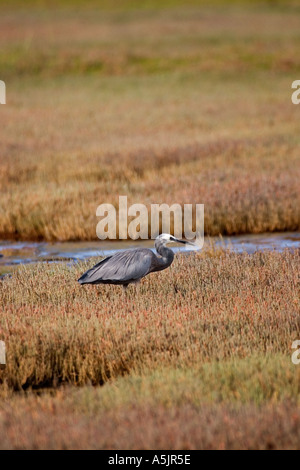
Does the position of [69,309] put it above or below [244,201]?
below

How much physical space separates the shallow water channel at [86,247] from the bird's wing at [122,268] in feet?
14.2

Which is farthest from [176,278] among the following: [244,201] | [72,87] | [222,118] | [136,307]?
[72,87]

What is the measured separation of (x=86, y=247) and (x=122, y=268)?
560 cm

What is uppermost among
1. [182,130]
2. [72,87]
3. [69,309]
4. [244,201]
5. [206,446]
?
[72,87]

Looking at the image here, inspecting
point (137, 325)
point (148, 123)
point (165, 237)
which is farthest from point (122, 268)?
point (148, 123)

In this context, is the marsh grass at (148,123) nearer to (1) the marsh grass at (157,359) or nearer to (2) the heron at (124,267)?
(1) the marsh grass at (157,359)

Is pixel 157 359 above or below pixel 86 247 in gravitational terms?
below

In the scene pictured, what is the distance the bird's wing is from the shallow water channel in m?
4.33

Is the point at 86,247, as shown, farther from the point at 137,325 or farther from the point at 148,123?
the point at 148,123

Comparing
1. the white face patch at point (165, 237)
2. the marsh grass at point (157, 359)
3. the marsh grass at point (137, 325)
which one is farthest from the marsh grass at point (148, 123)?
the white face patch at point (165, 237)

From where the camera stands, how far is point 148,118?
28.5 metres

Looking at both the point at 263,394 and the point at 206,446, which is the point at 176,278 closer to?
the point at 263,394

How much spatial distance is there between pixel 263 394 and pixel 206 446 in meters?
0.86

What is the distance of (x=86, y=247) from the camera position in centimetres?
1361
